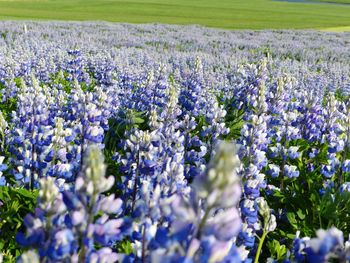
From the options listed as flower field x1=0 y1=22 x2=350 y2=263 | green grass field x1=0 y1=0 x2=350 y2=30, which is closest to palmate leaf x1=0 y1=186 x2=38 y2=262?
flower field x1=0 y1=22 x2=350 y2=263

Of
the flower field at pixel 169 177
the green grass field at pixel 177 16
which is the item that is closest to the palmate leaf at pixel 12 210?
the flower field at pixel 169 177

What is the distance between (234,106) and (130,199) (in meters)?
3.60

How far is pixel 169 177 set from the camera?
2715 millimetres

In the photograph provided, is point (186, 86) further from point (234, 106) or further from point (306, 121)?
point (306, 121)

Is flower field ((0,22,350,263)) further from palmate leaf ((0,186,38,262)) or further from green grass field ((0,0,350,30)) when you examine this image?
green grass field ((0,0,350,30))

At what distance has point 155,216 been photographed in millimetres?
1892

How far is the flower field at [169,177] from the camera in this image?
1308mm

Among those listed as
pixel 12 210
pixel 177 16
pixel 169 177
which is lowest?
pixel 177 16

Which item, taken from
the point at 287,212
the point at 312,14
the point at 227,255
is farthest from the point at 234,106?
the point at 312,14

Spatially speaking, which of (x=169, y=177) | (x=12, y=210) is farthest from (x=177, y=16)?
(x=169, y=177)

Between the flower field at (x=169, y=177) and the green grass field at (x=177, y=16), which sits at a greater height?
the flower field at (x=169, y=177)

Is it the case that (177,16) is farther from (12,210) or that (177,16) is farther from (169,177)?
(169,177)

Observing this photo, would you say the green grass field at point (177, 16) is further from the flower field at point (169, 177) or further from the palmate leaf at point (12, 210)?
the palmate leaf at point (12, 210)

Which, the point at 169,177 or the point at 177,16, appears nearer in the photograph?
the point at 169,177
